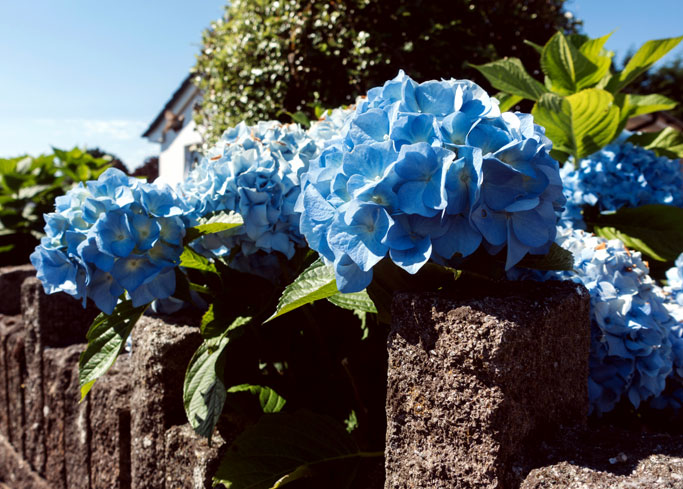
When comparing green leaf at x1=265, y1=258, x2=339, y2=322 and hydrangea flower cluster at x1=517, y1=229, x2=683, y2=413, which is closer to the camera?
green leaf at x1=265, y1=258, x2=339, y2=322

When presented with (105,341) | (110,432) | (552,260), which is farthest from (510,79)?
(110,432)

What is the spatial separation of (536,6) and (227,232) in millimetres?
4524

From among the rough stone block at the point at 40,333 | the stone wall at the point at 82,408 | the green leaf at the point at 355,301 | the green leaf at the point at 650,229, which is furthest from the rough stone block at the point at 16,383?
the green leaf at the point at 650,229

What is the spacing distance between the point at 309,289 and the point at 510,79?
4.80ft

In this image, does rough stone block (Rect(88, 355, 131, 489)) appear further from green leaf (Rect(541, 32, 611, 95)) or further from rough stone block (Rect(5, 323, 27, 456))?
green leaf (Rect(541, 32, 611, 95))

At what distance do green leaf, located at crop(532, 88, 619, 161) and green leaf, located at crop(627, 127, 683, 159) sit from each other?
29 centimetres

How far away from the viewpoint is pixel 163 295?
126cm

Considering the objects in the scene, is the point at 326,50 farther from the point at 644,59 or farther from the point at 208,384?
the point at 208,384

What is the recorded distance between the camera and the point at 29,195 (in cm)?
390

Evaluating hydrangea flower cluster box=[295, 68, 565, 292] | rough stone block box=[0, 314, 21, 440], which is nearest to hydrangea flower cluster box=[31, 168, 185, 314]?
hydrangea flower cluster box=[295, 68, 565, 292]

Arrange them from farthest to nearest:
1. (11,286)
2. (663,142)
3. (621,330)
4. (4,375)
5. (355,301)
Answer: (11,286) < (4,375) < (663,142) < (621,330) < (355,301)

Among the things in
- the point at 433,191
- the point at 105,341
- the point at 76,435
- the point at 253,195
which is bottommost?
the point at 76,435

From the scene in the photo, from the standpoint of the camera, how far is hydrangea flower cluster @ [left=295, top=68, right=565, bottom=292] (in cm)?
78

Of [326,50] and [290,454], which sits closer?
[290,454]
